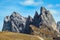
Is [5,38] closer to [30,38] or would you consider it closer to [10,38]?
[10,38]

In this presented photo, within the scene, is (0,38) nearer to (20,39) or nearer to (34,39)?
(20,39)

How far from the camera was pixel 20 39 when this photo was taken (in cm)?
11738

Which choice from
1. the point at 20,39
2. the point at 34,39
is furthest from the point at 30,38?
the point at 20,39

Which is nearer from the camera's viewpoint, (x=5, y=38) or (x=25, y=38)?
(x=5, y=38)

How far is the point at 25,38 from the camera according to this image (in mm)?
123750

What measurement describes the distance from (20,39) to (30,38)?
11030 mm

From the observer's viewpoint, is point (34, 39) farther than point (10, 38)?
Yes

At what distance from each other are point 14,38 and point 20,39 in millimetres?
3248

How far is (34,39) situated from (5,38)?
18.4 m

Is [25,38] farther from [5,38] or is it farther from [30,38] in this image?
[5,38]

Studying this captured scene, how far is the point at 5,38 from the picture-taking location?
114 m

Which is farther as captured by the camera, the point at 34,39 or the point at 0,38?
the point at 34,39

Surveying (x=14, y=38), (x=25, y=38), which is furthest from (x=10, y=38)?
(x=25, y=38)

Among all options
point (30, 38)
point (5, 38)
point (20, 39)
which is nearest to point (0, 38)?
point (5, 38)
